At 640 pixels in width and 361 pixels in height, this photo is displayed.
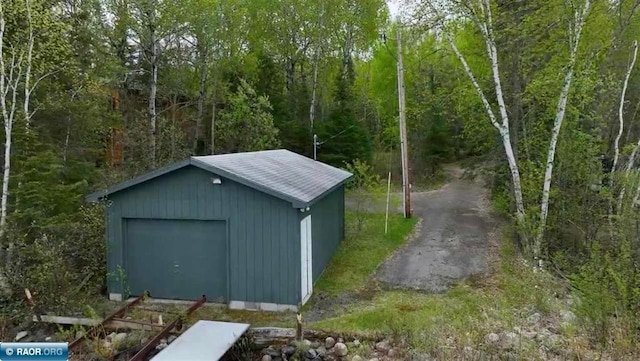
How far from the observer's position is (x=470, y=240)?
13.6m

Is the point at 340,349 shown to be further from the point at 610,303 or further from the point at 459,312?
the point at 610,303

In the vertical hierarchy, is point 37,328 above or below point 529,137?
below

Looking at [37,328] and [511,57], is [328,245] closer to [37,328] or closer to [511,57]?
[37,328]

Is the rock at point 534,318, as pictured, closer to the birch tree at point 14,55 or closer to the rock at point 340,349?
the rock at point 340,349

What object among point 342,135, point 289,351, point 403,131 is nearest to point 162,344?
point 289,351

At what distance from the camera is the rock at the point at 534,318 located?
265 inches

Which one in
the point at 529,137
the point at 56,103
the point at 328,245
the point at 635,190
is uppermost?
the point at 56,103

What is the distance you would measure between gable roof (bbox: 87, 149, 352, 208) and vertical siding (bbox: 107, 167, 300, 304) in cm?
21

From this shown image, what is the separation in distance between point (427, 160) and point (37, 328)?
2137 centimetres

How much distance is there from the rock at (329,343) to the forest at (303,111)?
11.0ft

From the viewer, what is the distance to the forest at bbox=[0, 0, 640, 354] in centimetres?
883

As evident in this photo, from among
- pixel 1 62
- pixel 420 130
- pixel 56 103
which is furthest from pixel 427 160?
pixel 1 62

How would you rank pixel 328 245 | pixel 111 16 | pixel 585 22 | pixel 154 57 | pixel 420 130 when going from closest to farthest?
1. pixel 585 22
2. pixel 328 245
3. pixel 154 57
4. pixel 111 16
5. pixel 420 130

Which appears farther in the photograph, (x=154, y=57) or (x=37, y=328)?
(x=154, y=57)
